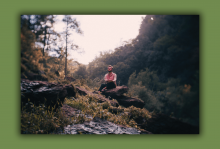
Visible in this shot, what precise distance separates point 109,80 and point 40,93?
8.75 ft

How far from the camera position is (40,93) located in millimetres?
3715

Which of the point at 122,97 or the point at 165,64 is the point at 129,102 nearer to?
the point at 122,97

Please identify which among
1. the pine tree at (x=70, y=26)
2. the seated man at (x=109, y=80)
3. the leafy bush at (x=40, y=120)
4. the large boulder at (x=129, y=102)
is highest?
the pine tree at (x=70, y=26)

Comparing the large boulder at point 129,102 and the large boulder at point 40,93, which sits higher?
the large boulder at point 40,93

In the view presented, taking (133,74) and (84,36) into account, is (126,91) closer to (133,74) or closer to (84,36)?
(133,74)

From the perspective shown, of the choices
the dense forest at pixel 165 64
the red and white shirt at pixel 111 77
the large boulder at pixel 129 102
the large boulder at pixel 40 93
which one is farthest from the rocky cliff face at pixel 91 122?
the red and white shirt at pixel 111 77

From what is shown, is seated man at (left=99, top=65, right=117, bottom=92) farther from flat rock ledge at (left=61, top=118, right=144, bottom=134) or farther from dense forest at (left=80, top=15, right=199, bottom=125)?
flat rock ledge at (left=61, top=118, right=144, bottom=134)

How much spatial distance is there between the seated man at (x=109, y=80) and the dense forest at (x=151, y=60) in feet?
1.58

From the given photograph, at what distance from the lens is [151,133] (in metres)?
3.83

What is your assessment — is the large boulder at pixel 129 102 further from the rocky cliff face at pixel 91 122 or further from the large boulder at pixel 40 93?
the large boulder at pixel 40 93

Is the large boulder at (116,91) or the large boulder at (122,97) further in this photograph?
the large boulder at (116,91)

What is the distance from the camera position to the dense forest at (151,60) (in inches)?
152

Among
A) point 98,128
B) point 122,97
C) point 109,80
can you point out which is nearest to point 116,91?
point 122,97

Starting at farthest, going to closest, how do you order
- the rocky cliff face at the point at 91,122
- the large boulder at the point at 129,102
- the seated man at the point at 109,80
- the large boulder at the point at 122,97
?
the seated man at the point at 109,80, the large boulder at the point at 122,97, the large boulder at the point at 129,102, the rocky cliff face at the point at 91,122
